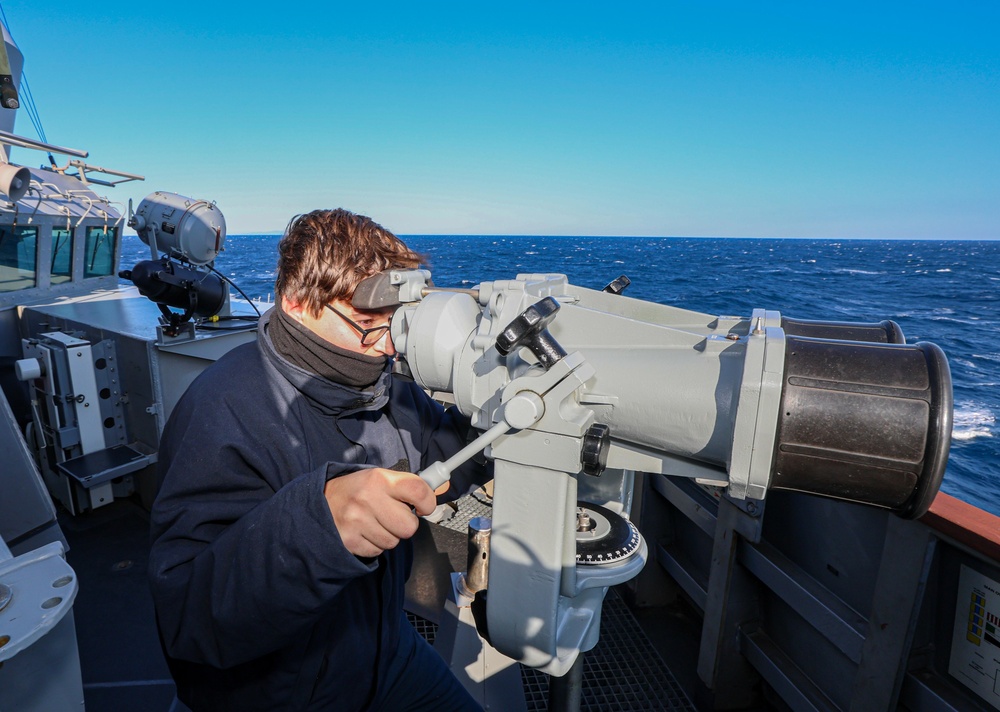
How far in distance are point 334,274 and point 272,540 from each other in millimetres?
Answer: 730

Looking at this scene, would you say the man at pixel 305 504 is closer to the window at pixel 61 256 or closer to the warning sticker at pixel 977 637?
the warning sticker at pixel 977 637

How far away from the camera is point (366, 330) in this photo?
1523mm

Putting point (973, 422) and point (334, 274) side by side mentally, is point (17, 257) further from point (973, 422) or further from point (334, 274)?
point (973, 422)

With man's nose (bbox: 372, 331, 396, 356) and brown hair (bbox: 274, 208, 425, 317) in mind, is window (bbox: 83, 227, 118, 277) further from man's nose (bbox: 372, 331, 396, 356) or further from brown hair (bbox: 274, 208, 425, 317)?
man's nose (bbox: 372, 331, 396, 356)

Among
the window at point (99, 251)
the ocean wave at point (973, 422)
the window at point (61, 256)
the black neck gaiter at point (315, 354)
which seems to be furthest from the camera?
the ocean wave at point (973, 422)

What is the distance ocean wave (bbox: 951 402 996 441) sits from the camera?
366 inches

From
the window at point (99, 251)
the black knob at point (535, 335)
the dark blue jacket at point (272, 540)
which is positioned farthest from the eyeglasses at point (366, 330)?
the window at point (99, 251)

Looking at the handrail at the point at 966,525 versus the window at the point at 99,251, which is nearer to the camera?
the handrail at the point at 966,525

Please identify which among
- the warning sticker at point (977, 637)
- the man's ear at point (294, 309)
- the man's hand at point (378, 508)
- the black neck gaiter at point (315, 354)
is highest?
the man's ear at point (294, 309)

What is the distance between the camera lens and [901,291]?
25.2 metres

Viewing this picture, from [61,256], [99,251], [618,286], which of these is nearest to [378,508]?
[618,286]

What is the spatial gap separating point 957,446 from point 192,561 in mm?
11405

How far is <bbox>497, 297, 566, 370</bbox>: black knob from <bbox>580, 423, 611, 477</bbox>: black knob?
151 millimetres

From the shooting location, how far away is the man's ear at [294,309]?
1.52m
